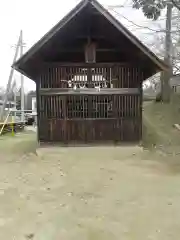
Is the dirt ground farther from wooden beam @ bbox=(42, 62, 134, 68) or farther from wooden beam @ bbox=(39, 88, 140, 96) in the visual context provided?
wooden beam @ bbox=(42, 62, 134, 68)

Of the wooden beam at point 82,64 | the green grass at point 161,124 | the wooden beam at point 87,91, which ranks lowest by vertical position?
the green grass at point 161,124

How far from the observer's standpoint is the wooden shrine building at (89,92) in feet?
43.5

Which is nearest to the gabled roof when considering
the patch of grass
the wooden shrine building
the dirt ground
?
the wooden shrine building

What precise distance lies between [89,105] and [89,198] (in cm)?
658

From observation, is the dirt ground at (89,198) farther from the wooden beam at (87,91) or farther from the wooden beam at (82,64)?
the wooden beam at (82,64)

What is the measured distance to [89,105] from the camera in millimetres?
13398

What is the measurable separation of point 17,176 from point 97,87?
5086 millimetres

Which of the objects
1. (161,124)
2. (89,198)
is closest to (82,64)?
(89,198)

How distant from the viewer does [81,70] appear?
13.3 meters

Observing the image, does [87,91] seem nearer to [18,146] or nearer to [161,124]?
[18,146]

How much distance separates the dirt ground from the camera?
532 centimetres

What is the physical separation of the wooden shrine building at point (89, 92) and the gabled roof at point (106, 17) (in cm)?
74

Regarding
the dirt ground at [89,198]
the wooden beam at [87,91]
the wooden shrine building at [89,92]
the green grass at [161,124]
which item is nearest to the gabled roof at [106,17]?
the wooden shrine building at [89,92]

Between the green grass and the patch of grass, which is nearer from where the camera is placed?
the patch of grass
